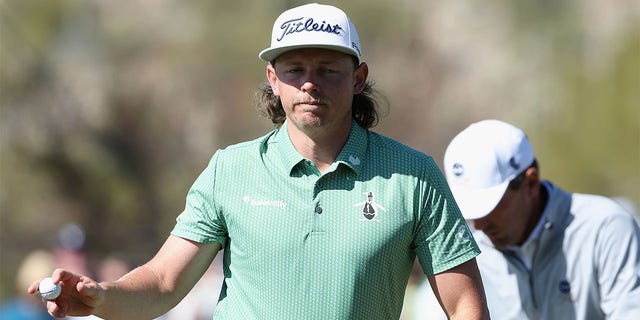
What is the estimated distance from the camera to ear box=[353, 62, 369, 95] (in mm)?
4922

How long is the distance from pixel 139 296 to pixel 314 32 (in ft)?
3.87

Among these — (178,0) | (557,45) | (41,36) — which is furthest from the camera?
(178,0)

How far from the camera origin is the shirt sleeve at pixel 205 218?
4910 millimetres

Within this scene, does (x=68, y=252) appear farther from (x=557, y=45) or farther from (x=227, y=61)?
(x=557, y=45)

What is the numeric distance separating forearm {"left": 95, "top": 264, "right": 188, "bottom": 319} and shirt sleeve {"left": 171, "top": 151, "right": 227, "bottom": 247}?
0.66ft

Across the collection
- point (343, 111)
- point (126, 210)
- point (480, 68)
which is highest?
point (343, 111)

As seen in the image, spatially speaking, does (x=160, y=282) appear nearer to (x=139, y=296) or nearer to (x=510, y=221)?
(x=139, y=296)

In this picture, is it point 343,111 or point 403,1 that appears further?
point 403,1

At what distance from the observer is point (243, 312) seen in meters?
4.80

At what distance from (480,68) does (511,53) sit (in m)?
0.78

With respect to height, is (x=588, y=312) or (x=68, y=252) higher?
(x=588, y=312)

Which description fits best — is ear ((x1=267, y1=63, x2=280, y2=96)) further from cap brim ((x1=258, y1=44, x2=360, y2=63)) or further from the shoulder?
the shoulder

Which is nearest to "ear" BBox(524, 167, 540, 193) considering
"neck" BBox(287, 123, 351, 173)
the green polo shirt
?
the green polo shirt

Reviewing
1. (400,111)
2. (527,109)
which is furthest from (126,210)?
(527,109)
